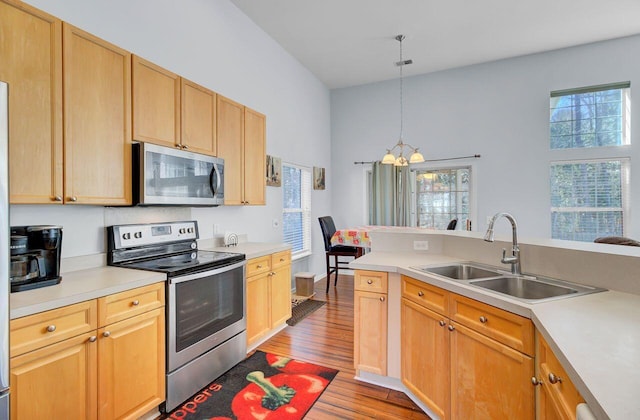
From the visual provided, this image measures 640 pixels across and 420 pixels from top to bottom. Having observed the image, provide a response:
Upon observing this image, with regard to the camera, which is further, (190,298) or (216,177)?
(216,177)

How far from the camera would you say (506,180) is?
4973mm

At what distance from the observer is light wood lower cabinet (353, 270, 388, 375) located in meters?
2.24

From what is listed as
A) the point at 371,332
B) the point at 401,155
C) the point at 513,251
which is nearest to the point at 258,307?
the point at 371,332

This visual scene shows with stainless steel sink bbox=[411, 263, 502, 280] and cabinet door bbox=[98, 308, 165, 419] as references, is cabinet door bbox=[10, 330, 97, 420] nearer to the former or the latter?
cabinet door bbox=[98, 308, 165, 419]

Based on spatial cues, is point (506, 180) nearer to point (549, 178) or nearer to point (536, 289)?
point (549, 178)

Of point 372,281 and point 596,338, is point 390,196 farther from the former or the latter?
point 596,338

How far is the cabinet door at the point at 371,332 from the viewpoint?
2236 mm

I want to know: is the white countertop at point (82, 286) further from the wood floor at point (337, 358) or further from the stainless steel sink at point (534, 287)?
the stainless steel sink at point (534, 287)

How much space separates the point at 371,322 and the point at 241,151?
6.66 feet

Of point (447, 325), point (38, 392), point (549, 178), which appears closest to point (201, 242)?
point (38, 392)

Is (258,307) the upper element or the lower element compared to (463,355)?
lower

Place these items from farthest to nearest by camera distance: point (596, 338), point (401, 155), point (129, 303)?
1. point (401, 155)
2. point (129, 303)
3. point (596, 338)

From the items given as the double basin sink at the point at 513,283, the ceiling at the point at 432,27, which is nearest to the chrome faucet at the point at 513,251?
the double basin sink at the point at 513,283

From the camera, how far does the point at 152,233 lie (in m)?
2.41
